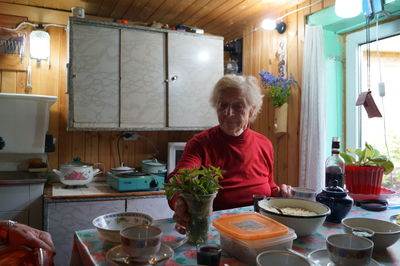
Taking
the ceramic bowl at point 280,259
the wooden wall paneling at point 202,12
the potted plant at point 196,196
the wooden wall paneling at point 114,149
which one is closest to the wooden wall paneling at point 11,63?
the wooden wall paneling at point 114,149

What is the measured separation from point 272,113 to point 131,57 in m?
1.30

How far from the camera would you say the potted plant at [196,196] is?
3.31ft

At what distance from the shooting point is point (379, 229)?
1.07 meters

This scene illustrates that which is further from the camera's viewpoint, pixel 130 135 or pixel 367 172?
pixel 130 135

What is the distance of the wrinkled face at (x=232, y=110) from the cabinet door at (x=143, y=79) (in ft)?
3.71

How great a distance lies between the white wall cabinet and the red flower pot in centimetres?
160

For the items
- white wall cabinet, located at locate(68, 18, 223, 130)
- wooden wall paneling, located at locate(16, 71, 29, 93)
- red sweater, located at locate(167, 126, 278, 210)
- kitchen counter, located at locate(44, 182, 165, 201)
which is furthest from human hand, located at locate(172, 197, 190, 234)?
wooden wall paneling, located at locate(16, 71, 29, 93)

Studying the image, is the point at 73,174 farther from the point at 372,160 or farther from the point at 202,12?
the point at 372,160

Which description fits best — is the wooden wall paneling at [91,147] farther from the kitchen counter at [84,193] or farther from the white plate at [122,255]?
the white plate at [122,255]

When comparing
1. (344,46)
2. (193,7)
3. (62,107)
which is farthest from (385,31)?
(62,107)

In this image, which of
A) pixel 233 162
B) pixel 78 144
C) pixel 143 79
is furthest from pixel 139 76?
pixel 233 162

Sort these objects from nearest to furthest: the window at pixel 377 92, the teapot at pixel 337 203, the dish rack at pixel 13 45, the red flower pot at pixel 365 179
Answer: the teapot at pixel 337 203 → the red flower pot at pixel 365 179 → the window at pixel 377 92 → the dish rack at pixel 13 45

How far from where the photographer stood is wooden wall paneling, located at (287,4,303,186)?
2654mm

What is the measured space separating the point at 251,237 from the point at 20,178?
2.01 metres
